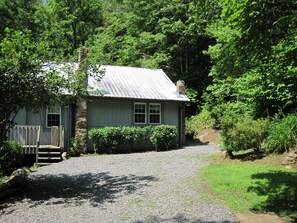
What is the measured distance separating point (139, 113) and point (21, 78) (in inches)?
442

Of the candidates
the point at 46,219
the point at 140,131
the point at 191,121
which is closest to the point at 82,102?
the point at 140,131

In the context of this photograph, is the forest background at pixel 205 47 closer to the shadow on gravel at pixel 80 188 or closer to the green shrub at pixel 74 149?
the shadow on gravel at pixel 80 188

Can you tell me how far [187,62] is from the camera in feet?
105

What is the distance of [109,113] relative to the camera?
57.7ft

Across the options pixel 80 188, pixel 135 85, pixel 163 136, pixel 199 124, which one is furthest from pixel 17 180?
pixel 199 124

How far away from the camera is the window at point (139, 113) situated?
1853 cm


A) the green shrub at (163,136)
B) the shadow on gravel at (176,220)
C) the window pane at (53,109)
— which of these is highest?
the window pane at (53,109)

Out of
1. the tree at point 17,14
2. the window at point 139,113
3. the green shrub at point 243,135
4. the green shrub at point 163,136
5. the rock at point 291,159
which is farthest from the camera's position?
the tree at point 17,14

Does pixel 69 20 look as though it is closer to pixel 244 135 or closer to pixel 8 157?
pixel 8 157

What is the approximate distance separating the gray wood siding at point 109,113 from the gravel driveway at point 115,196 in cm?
515

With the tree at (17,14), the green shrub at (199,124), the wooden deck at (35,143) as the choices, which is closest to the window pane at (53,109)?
the wooden deck at (35,143)

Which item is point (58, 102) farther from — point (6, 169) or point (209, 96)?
point (209, 96)

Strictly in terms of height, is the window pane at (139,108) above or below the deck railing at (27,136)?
above

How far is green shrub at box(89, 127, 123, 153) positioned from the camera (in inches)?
632
